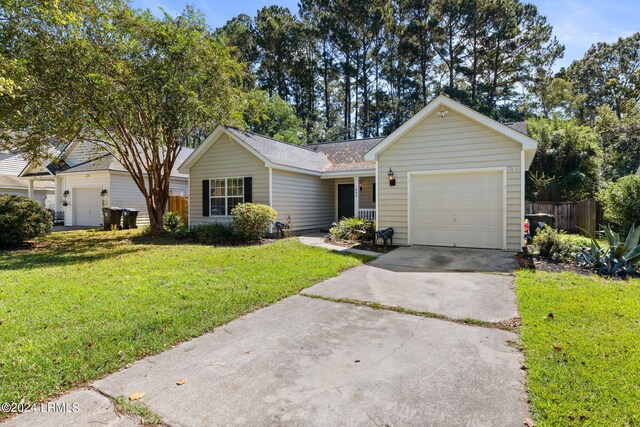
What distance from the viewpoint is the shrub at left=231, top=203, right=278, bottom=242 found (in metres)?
11.3

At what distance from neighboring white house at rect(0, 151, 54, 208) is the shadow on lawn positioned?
1296 centimetres

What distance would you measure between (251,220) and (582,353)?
948 centimetres

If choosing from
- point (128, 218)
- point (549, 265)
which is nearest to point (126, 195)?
point (128, 218)

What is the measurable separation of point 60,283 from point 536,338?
7256mm

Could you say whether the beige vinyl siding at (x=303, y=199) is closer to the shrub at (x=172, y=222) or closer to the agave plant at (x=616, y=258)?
the shrub at (x=172, y=222)

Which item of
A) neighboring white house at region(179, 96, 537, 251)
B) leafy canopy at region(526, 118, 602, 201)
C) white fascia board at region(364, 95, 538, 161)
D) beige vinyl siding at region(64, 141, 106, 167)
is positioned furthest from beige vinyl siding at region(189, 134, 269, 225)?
leafy canopy at region(526, 118, 602, 201)

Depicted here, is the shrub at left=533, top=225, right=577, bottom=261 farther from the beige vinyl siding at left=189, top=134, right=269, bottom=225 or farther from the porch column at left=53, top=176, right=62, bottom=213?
the porch column at left=53, top=176, right=62, bottom=213

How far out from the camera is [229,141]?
44.3 ft

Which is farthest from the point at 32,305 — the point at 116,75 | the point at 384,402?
the point at 116,75

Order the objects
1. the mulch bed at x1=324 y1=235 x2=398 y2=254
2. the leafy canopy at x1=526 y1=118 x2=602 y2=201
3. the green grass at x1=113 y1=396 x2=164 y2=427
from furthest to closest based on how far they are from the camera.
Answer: the leafy canopy at x1=526 y1=118 x2=602 y2=201
the mulch bed at x1=324 y1=235 x2=398 y2=254
the green grass at x1=113 y1=396 x2=164 y2=427

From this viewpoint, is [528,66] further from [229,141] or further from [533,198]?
[229,141]

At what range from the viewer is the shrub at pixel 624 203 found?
33.1ft

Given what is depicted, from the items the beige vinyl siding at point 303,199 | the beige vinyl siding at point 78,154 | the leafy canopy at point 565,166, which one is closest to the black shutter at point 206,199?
the beige vinyl siding at point 303,199

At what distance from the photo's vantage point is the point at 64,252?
950cm
